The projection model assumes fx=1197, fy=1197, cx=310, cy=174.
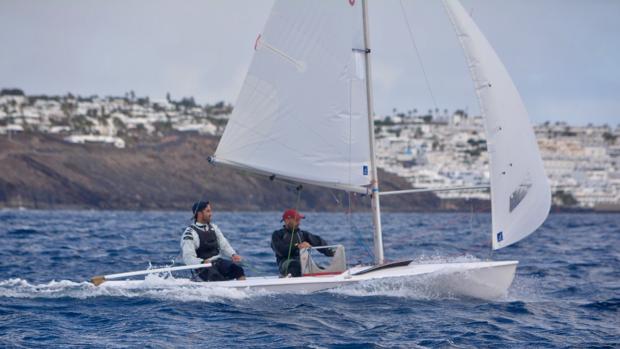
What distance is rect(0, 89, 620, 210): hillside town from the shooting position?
472 ft

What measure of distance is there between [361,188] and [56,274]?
6807 millimetres

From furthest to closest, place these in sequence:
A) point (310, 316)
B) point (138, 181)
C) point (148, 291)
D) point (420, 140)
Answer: point (420, 140)
point (138, 181)
point (148, 291)
point (310, 316)

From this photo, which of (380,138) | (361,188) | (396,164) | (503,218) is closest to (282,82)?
(361,188)

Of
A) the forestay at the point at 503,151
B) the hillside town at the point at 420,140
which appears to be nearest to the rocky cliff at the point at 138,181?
the hillside town at the point at 420,140

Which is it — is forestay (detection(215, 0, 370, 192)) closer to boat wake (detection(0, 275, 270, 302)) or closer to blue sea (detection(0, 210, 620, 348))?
blue sea (detection(0, 210, 620, 348))

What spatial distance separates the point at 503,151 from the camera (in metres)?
17.2

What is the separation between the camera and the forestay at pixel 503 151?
17.2m

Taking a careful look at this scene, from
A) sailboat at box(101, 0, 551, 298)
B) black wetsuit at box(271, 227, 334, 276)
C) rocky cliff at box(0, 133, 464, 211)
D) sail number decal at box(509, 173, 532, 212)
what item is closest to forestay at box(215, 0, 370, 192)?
sailboat at box(101, 0, 551, 298)

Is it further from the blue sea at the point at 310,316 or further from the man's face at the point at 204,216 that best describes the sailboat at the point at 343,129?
the man's face at the point at 204,216

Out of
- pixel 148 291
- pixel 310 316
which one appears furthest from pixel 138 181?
pixel 310 316

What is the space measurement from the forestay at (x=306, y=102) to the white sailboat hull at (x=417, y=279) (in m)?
1.49

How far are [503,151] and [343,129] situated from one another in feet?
7.83

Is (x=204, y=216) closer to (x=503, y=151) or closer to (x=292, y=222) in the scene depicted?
(x=292, y=222)

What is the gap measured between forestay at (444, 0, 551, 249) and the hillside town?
4290 inches
